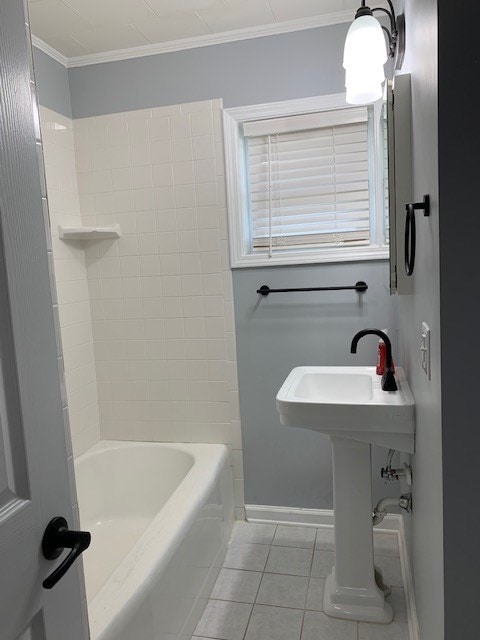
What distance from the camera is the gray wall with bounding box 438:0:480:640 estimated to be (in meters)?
0.88

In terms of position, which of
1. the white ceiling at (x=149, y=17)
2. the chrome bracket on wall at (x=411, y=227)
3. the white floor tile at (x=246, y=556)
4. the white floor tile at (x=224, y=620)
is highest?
the white ceiling at (x=149, y=17)

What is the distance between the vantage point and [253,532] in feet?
8.08

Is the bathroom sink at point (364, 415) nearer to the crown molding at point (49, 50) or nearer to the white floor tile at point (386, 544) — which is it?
the white floor tile at point (386, 544)

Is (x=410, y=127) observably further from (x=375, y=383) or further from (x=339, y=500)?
(x=339, y=500)

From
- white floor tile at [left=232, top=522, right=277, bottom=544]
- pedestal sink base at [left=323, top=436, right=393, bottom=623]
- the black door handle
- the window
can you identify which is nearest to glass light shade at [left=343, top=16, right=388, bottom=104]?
the window

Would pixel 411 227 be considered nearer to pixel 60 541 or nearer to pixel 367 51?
pixel 367 51

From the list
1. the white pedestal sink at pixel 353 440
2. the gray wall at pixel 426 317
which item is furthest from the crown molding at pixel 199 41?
the white pedestal sink at pixel 353 440

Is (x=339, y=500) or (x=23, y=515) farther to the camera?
(x=339, y=500)

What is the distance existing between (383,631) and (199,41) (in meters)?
2.74

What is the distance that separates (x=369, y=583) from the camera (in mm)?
1857

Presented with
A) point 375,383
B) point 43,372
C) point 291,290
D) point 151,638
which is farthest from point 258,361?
point 43,372

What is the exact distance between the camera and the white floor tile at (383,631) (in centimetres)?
175

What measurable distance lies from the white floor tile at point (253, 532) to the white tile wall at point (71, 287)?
946 mm

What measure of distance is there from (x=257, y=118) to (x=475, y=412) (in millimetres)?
1849
